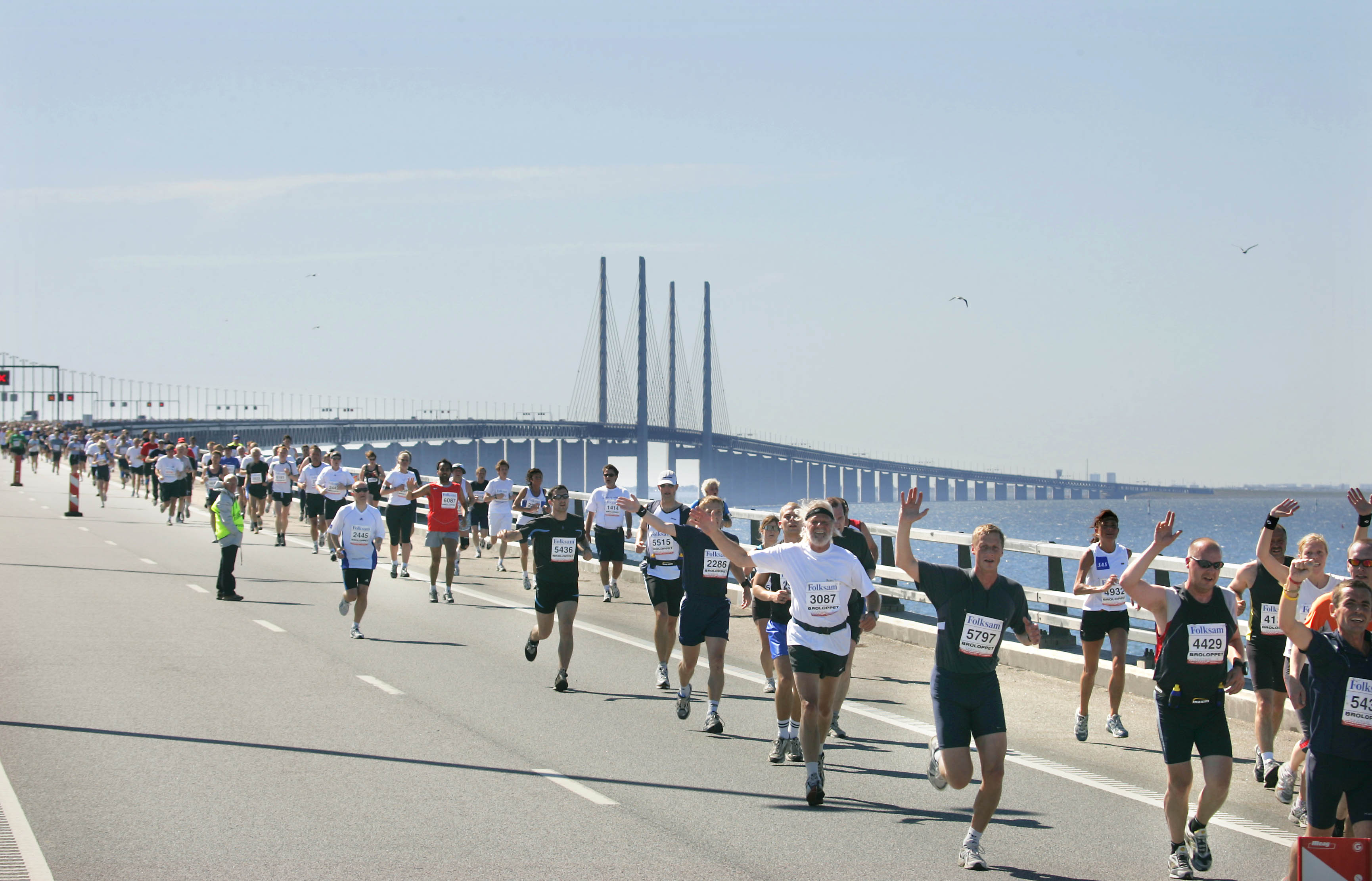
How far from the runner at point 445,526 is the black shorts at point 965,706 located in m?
12.5

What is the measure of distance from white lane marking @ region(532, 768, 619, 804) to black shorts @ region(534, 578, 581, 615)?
358 centimetres

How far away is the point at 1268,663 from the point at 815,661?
2.91 metres

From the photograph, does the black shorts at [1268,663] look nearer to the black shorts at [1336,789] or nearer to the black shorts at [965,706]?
the black shorts at [965,706]

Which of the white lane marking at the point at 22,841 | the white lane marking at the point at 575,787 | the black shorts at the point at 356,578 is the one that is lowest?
the white lane marking at the point at 575,787

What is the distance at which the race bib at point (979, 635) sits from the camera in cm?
733

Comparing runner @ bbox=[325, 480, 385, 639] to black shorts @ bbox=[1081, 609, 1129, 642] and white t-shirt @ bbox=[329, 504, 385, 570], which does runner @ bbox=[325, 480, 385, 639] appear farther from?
black shorts @ bbox=[1081, 609, 1129, 642]

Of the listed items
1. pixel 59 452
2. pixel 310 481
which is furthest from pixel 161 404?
pixel 310 481

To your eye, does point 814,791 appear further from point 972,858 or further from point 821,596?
point 972,858

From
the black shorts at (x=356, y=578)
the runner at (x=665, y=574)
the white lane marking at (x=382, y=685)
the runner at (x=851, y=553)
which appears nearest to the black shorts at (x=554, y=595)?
the runner at (x=665, y=574)

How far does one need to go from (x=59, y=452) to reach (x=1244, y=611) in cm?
6732

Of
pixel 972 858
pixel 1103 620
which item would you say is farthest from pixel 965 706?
pixel 1103 620

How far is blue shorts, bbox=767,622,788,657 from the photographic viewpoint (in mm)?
9437

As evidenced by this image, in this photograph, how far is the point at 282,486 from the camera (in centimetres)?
2873

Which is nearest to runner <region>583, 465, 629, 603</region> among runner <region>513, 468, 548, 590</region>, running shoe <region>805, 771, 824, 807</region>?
runner <region>513, 468, 548, 590</region>
